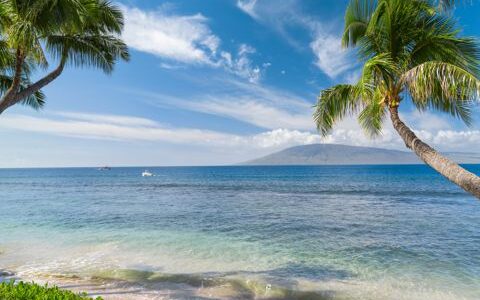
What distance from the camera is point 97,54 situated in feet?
26.2

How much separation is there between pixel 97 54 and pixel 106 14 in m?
1.12

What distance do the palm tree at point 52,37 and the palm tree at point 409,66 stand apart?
6208 mm

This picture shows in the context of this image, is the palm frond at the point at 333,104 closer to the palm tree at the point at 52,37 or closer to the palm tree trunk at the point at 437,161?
the palm tree trunk at the point at 437,161

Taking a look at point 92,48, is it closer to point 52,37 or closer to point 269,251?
point 52,37

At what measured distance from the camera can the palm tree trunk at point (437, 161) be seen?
4246 mm

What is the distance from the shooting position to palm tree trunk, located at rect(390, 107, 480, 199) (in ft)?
13.9

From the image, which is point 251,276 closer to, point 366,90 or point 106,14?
point 366,90

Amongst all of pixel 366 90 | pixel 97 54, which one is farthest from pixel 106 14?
pixel 366 90

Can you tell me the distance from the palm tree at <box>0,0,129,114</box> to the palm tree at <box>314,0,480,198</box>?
621 cm

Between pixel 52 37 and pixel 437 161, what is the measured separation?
935 centimetres

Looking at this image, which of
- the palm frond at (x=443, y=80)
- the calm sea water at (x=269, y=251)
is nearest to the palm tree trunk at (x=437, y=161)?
the palm frond at (x=443, y=80)

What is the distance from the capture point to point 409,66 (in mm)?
6699

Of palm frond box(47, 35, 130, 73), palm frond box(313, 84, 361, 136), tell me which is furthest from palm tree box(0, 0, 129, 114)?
palm frond box(313, 84, 361, 136)

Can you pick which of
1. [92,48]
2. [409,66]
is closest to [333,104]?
[409,66]
